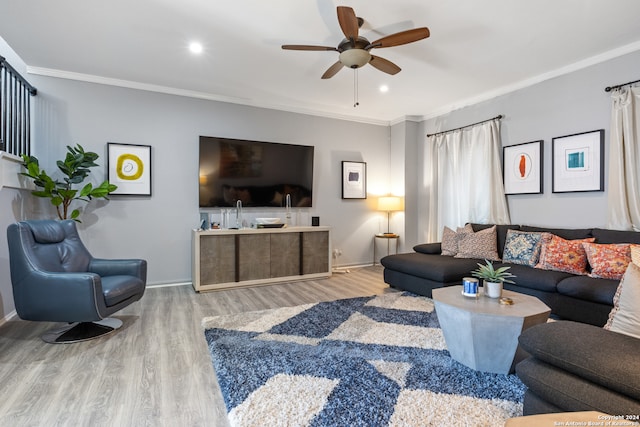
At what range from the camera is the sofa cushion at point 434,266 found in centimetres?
363

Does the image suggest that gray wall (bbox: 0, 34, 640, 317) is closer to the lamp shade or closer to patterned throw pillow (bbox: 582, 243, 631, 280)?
the lamp shade

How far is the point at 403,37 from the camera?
104 inches

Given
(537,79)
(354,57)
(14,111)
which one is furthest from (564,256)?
(14,111)

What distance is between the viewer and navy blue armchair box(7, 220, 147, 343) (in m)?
2.51

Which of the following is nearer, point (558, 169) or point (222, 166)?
point (558, 169)

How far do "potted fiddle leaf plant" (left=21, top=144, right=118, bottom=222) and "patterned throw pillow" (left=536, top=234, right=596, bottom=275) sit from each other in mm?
4707

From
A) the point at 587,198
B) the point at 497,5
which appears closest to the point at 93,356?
the point at 497,5

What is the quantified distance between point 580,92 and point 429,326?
10.1 feet

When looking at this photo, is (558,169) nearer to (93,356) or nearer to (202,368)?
(202,368)

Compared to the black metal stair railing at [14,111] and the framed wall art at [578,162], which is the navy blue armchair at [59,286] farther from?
the framed wall art at [578,162]

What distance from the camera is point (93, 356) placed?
2.38 meters

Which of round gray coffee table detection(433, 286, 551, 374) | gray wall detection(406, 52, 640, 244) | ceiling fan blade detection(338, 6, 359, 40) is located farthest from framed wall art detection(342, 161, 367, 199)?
round gray coffee table detection(433, 286, 551, 374)

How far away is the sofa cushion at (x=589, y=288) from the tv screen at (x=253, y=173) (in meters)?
3.45

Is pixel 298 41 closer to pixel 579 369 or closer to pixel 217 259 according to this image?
pixel 217 259
